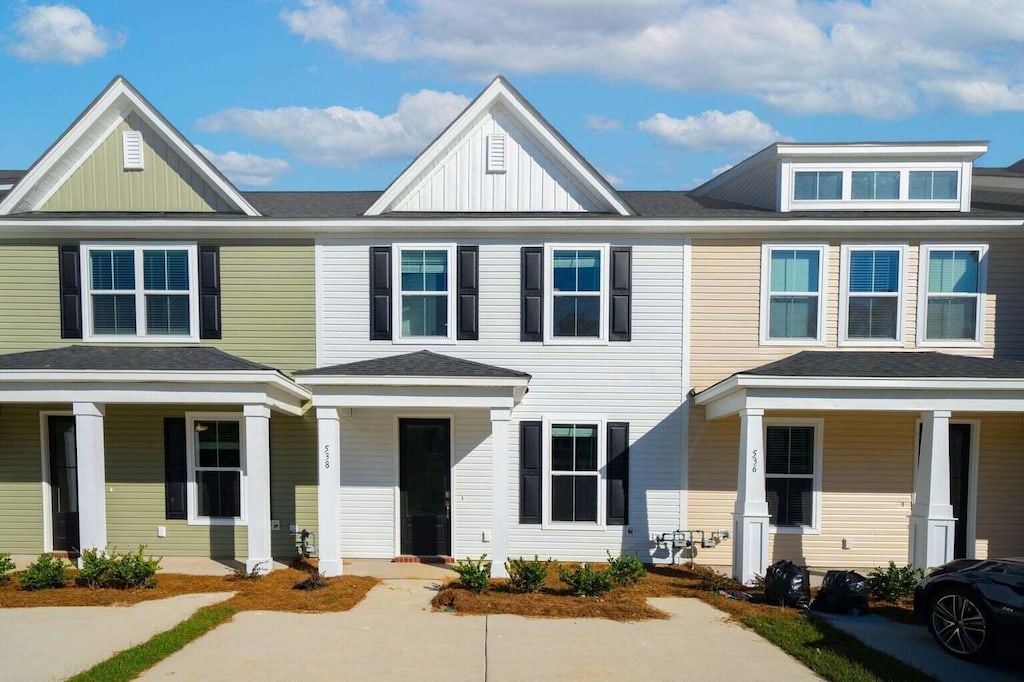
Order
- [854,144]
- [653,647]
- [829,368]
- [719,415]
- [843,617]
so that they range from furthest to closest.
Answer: [854,144] < [719,415] < [829,368] < [843,617] < [653,647]

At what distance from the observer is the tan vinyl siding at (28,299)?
41.3ft

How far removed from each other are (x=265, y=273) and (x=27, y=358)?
412cm

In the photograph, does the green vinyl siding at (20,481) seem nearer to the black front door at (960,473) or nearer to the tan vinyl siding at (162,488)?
the tan vinyl siding at (162,488)

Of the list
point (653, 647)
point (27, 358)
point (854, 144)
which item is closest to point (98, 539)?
point (27, 358)

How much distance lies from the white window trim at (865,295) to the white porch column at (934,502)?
1.91 m

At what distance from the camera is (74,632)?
28.1ft

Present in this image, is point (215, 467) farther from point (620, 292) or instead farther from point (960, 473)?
point (960, 473)

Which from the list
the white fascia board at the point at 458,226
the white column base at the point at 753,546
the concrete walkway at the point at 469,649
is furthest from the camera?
the white fascia board at the point at 458,226

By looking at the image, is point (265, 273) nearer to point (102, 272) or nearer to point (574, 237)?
point (102, 272)

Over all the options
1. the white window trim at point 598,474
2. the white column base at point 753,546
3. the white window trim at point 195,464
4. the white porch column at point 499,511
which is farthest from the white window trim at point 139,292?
the white column base at point 753,546

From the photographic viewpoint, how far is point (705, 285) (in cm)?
1232

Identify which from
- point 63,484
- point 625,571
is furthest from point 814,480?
point 63,484

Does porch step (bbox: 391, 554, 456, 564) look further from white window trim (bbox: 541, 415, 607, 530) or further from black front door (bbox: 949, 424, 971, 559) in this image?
black front door (bbox: 949, 424, 971, 559)

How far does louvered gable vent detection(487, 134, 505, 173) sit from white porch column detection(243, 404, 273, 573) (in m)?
5.71
